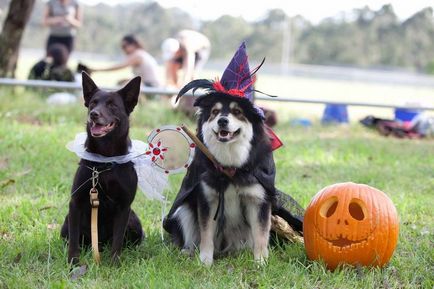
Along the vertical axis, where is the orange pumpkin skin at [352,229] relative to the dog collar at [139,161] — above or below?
below

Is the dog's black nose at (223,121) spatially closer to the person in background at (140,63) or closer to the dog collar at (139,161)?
the dog collar at (139,161)

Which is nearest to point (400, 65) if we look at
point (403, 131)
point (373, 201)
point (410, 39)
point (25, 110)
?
point (410, 39)

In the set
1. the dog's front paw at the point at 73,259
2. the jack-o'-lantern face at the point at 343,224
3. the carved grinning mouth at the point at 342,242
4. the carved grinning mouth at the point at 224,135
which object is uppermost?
the carved grinning mouth at the point at 224,135

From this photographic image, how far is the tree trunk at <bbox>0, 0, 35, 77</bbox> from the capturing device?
10.0m

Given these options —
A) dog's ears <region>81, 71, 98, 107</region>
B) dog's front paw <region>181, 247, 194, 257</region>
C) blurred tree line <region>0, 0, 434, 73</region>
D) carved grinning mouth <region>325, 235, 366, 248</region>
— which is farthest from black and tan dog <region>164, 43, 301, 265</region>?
blurred tree line <region>0, 0, 434, 73</region>

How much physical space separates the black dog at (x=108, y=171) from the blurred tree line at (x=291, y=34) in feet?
120

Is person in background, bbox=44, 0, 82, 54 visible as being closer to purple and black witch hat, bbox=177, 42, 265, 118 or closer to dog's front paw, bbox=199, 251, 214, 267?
purple and black witch hat, bbox=177, 42, 265, 118

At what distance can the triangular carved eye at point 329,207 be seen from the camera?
3943mm

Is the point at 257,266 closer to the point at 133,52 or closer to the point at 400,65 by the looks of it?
the point at 133,52

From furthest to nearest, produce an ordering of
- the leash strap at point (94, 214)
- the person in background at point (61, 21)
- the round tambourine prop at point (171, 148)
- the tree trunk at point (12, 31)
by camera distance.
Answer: the person in background at point (61, 21), the tree trunk at point (12, 31), the round tambourine prop at point (171, 148), the leash strap at point (94, 214)

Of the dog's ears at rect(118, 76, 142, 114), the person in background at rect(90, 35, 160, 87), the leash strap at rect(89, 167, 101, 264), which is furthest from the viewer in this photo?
the person in background at rect(90, 35, 160, 87)

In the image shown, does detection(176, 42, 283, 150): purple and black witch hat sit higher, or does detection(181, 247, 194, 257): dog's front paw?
detection(176, 42, 283, 150): purple and black witch hat

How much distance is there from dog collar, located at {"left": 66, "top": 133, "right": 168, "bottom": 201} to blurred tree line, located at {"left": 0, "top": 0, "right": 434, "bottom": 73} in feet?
119

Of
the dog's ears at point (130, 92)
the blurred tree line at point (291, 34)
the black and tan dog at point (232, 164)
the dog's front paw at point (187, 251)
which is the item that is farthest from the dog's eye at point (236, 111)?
the blurred tree line at point (291, 34)
